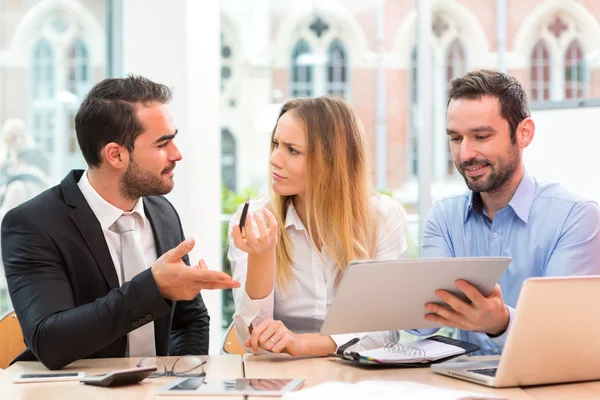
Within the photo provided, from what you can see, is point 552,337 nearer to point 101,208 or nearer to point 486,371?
point 486,371

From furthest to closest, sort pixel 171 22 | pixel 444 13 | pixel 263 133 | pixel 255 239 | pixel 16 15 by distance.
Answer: pixel 444 13 → pixel 263 133 → pixel 16 15 → pixel 171 22 → pixel 255 239

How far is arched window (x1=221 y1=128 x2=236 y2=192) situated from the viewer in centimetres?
551

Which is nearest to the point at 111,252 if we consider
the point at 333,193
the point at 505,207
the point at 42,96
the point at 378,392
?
the point at 333,193

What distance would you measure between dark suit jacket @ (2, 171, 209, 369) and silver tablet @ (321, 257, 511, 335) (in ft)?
1.79

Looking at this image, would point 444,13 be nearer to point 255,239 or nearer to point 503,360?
point 255,239

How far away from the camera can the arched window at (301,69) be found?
19.5ft

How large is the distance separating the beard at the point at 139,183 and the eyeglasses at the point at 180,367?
2.13ft

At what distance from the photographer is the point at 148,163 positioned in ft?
8.61

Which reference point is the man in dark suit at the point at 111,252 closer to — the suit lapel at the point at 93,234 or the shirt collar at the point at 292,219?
the suit lapel at the point at 93,234

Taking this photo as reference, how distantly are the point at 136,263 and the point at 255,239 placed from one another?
50 cm

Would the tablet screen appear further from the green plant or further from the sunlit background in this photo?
the green plant

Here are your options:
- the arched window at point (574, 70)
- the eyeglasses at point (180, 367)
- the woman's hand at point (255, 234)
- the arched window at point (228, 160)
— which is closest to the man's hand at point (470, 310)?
the woman's hand at point (255, 234)

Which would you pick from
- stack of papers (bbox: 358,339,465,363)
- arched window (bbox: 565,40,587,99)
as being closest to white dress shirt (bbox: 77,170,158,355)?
stack of papers (bbox: 358,339,465,363)

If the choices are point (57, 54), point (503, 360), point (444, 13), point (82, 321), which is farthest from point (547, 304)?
point (444, 13)
